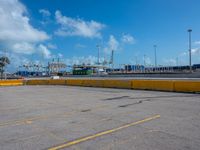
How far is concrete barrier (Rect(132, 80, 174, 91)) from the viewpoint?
18.2 meters

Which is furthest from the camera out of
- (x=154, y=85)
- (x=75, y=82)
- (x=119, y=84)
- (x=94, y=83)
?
(x=75, y=82)

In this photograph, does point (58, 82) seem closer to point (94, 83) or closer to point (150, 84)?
point (94, 83)

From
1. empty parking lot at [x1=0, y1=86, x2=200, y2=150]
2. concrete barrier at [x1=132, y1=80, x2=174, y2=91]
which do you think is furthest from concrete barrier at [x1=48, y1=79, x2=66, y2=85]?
empty parking lot at [x1=0, y1=86, x2=200, y2=150]

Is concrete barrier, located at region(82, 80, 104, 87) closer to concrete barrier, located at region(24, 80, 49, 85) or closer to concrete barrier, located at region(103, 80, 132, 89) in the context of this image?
concrete barrier, located at region(103, 80, 132, 89)

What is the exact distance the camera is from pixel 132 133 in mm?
5770

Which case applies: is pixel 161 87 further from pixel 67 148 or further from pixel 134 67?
pixel 134 67

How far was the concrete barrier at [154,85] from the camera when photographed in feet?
59.7

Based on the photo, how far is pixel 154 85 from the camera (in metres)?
19.6

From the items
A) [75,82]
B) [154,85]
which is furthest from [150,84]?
[75,82]

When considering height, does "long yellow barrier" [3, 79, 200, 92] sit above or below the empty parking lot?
above

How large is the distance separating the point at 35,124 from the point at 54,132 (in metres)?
1.42

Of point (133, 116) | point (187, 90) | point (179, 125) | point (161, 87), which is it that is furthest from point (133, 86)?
point (179, 125)

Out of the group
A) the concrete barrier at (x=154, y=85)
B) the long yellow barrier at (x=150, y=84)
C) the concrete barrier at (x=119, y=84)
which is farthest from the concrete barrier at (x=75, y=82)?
the concrete barrier at (x=154, y=85)

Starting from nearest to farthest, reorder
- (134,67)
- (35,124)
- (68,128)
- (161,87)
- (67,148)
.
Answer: (67,148) → (68,128) → (35,124) → (161,87) → (134,67)
